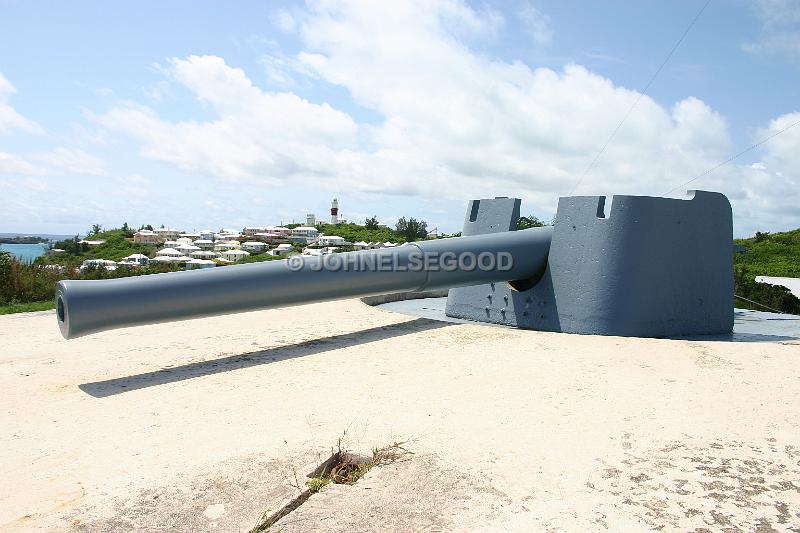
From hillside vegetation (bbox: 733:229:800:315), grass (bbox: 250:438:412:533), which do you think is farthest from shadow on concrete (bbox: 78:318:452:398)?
hillside vegetation (bbox: 733:229:800:315)

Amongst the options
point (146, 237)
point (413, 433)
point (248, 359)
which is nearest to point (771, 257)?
point (248, 359)

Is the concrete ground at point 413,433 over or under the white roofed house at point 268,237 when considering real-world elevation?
under

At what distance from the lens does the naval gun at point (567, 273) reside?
5008 millimetres

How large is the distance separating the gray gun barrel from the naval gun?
11mm

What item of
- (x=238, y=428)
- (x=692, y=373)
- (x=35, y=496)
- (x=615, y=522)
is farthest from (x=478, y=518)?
(x=692, y=373)

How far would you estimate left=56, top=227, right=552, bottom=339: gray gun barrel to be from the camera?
416cm

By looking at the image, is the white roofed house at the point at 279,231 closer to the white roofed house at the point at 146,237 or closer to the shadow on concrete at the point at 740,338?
the white roofed house at the point at 146,237

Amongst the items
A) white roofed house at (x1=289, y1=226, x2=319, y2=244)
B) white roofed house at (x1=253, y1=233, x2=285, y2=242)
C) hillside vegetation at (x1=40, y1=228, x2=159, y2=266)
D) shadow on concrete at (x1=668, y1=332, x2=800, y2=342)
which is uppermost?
white roofed house at (x1=289, y1=226, x2=319, y2=244)

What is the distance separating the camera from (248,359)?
4805mm

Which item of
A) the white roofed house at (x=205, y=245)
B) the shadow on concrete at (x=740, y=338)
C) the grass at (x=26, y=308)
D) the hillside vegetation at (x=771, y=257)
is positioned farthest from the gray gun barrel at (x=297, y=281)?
the white roofed house at (x=205, y=245)

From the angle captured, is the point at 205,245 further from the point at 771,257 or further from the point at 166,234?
the point at 771,257

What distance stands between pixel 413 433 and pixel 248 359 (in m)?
2.10

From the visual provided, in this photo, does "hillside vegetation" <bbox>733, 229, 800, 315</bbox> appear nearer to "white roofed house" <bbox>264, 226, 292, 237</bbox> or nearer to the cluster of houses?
the cluster of houses

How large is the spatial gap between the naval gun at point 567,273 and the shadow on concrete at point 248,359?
0.40 meters
